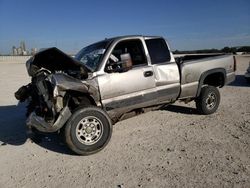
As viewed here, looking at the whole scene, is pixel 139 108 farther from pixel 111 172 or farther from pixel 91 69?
pixel 111 172

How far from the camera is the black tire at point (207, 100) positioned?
6879mm

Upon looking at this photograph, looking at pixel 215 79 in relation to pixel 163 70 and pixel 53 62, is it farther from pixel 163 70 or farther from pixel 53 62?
pixel 53 62

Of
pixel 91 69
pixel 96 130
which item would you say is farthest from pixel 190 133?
pixel 91 69

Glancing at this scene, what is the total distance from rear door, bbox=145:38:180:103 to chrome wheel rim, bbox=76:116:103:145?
1.64m

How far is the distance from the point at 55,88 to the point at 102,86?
0.92 metres

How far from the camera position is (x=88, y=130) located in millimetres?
4941

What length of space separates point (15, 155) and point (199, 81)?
4.33 meters

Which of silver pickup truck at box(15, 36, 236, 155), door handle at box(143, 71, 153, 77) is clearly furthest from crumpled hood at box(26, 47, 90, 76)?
door handle at box(143, 71, 153, 77)

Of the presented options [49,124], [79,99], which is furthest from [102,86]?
[49,124]

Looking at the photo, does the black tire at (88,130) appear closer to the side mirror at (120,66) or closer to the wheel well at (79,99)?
the wheel well at (79,99)

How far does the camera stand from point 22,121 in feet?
24.2

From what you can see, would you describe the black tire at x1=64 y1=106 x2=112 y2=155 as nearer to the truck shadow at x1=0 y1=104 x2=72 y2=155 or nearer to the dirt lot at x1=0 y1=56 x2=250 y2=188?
the dirt lot at x1=0 y1=56 x2=250 y2=188

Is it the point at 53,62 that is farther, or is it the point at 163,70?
the point at 163,70

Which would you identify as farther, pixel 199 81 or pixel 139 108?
pixel 199 81
